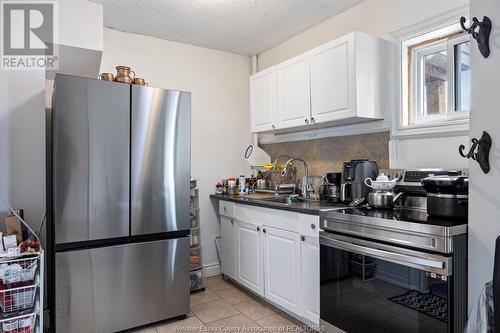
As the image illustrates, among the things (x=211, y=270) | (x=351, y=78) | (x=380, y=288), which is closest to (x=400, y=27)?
(x=351, y=78)

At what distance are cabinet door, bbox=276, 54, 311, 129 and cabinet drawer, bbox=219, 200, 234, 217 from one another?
878 millimetres

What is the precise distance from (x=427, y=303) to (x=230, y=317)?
1528 millimetres

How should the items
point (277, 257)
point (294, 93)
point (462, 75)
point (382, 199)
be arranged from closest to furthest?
point (382, 199) → point (462, 75) → point (277, 257) → point (294, 93)

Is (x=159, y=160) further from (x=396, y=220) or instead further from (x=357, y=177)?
(x=396, y=220)

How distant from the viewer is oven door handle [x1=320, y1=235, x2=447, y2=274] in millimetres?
1438

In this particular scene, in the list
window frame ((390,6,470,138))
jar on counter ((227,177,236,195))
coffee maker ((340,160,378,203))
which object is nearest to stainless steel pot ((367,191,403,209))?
coffee maker ((340,160,378,203))

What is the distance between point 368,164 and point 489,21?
42.4 inches

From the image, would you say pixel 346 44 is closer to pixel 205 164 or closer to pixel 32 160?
pixel 205 164

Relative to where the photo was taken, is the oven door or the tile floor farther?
the tile floor

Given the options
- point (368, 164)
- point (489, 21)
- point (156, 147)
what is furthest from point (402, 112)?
point (156, 147)

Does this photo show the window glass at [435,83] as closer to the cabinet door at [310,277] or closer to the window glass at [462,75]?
the window glass at [462,75]

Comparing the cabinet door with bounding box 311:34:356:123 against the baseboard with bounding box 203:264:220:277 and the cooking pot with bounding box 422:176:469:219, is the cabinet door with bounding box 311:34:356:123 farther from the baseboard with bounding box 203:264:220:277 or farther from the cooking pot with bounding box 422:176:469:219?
the baseboard with bounding box 203:264:220:277

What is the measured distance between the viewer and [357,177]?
2.23 meters

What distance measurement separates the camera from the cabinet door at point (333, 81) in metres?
2.29
